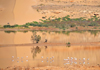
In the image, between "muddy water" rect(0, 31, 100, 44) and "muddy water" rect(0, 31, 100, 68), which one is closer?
"muddy water" rect(0, 31, 100, 68)

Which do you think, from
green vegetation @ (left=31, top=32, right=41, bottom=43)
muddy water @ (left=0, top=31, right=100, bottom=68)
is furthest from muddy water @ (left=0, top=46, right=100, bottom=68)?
green vegetation @ (left=31, top=32, right=41, bottom=43)

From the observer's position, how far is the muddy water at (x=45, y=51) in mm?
4660

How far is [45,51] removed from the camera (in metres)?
5.16

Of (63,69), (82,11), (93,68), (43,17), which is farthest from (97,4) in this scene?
(63,69)

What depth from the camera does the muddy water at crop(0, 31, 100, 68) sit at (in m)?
4.66

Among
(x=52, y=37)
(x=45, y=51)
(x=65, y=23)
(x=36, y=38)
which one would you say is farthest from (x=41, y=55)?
(x=65, y=23)

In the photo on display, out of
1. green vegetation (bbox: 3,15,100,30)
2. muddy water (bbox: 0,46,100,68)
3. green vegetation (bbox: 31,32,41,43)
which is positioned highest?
green vegetation (bbox: 3,15,100,30)

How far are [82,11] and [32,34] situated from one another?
3306 mm

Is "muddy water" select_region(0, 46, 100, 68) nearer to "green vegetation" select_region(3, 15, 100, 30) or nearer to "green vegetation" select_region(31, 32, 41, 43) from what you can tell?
"green vegetation" select_region(31, 32, 41, 43)

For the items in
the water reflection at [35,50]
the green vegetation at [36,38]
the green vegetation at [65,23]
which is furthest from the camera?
the green vegetation at [65,23]

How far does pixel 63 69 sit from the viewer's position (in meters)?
4.27

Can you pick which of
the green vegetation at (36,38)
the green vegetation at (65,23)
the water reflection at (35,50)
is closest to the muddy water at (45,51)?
the water reflection at (35,50)

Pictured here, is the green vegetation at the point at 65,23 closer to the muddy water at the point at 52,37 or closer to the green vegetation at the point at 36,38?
the muddy water at the point at 52,37

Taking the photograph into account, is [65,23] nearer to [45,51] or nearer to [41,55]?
[45,51]
